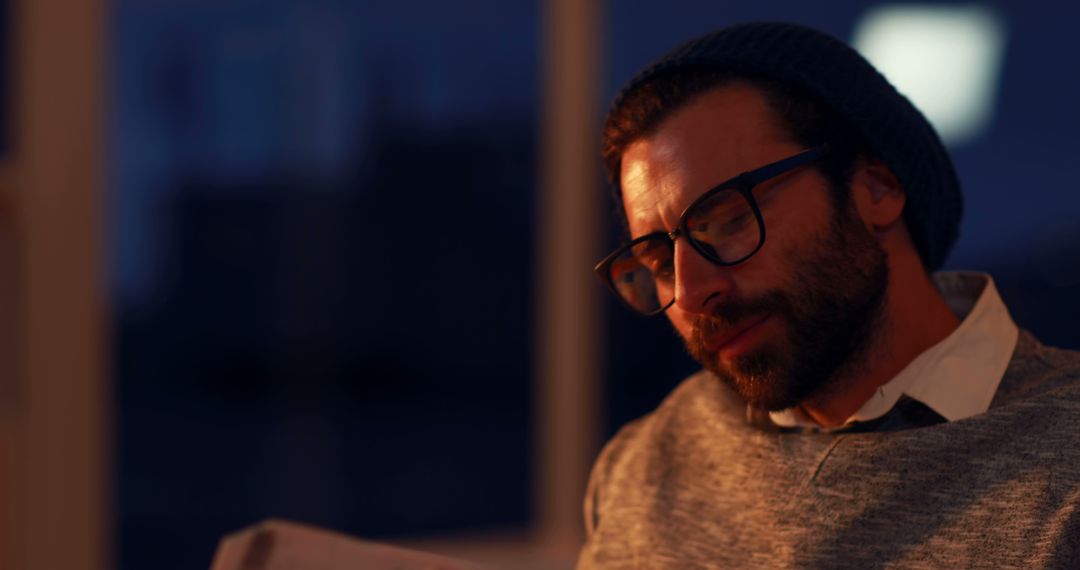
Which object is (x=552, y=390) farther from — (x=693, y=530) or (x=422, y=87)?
(x=693, y=530)

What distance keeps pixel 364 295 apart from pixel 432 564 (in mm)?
1923

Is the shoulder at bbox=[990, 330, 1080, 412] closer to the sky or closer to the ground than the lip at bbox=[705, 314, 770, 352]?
closer to the ground

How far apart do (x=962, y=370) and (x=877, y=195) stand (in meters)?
0.20

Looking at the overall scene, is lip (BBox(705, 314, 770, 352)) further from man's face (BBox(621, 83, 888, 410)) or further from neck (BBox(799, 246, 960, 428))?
neck (BBox(799, 246, 960, 428))

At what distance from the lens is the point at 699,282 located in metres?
1.10

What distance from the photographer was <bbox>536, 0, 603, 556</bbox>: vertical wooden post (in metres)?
2.74

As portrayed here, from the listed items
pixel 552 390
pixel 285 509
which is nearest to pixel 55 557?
pixel 285 509

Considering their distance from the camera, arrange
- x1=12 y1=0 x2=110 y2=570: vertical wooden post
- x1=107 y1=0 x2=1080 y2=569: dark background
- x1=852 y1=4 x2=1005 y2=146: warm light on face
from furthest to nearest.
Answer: x1=107 y1=0 x2=1080 y2=569: dark background
x1=12 y1=0 x2=110 y2=570: vertical wooden post
x1=852 y1=4 x2=1005 y2=146: warm light on face

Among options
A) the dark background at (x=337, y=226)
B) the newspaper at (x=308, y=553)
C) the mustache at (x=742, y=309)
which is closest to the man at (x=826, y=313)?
the mustache at (x=742, y=309)

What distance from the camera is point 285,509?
9.74 ft

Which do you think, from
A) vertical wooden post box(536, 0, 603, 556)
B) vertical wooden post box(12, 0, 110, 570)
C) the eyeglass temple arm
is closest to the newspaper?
the eyeglass temple arm

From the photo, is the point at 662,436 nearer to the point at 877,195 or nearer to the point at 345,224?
the point at 877,195

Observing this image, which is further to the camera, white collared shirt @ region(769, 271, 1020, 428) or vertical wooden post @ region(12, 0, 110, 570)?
vertical wooden post @ region(12, 0, 110, 570)

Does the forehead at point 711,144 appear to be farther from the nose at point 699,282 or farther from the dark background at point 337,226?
the dark background at point 337,226
